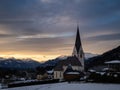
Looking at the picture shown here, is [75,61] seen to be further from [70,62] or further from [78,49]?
[78,49]

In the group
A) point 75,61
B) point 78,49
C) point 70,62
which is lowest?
point 70,62

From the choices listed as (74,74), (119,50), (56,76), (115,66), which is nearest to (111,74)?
(115,66)

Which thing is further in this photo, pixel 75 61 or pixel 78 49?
pixel 78 49

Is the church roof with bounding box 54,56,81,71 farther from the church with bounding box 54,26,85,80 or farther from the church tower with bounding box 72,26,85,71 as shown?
the church tower with bounding box 72,26,85,71

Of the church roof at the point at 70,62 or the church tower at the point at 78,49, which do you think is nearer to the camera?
the church roof at the point at 70,62

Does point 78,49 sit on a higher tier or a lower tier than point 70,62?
higher

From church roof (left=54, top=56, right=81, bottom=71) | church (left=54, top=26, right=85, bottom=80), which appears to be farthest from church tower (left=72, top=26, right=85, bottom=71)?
church roof (left=54, top=56, right=81, bottom=71)

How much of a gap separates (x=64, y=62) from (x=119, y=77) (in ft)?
257

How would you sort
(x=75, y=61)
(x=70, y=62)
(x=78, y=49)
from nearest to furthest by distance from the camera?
(x=70, y=62) → (x=75, y=61) → (x=78, y=49)

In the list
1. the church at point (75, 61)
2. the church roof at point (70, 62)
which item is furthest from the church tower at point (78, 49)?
the church roof at point (70, 62)

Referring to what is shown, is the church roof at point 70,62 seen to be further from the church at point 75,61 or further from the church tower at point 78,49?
the church tower at point 78,49

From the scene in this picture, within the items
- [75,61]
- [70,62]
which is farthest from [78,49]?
[70,62]

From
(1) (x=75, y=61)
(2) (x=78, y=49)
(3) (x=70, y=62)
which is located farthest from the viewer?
(2) (x=78, y=49)

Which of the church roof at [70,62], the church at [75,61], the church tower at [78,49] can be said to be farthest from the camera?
the church tower at [78,49]
